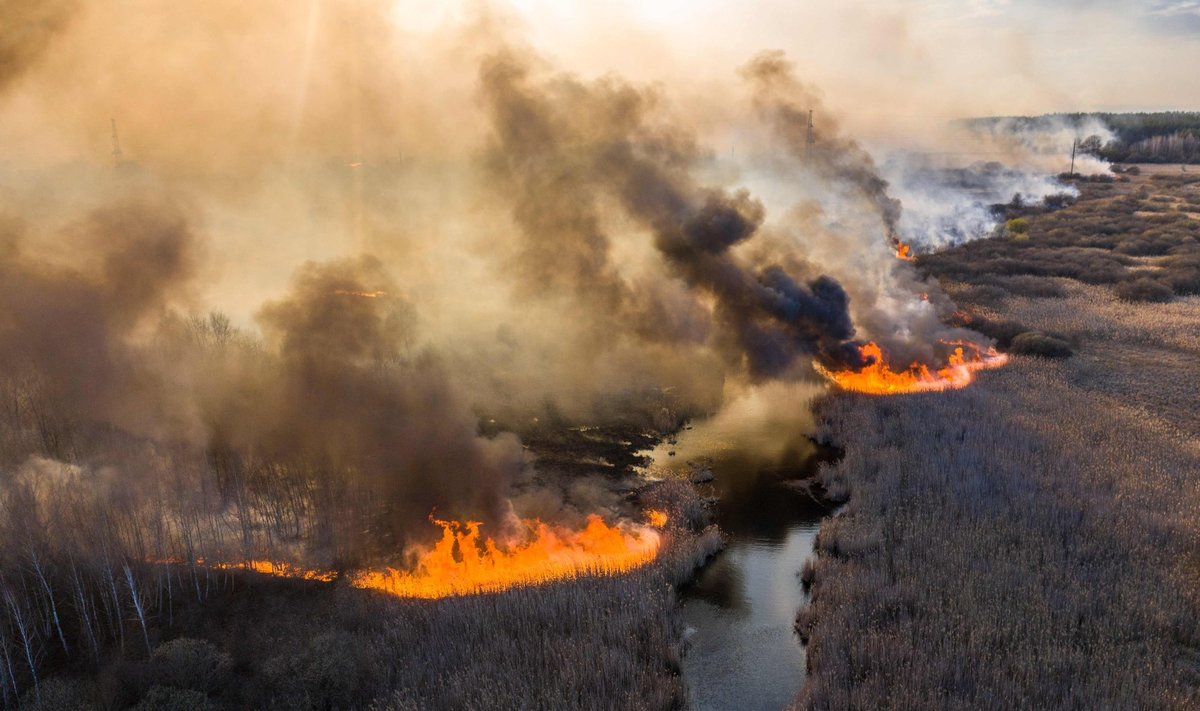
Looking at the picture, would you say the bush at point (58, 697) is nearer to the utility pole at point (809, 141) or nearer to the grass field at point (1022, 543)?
the grass field at point (1022, 543)

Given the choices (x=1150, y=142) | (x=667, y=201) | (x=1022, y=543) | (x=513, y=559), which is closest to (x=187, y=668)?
(x=513, y=559)

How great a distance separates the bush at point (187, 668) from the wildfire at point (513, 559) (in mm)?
4424

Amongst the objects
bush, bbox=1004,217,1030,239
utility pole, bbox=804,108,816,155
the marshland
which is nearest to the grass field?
the marshland

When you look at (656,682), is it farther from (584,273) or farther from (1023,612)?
(584,273)

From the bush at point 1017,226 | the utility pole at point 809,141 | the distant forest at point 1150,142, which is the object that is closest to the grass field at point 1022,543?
the utility pole at point 809,141

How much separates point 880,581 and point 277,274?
48.2 meters

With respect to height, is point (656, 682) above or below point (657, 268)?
below

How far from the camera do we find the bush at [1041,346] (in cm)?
4228

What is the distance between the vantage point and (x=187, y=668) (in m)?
16.4

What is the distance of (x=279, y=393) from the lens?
27.7 meters

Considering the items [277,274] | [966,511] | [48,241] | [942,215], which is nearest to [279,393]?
[48,241]

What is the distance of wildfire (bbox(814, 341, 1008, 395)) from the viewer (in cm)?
3762

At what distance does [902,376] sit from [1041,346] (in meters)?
10.9

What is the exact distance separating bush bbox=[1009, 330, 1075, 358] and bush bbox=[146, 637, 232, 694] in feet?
144
